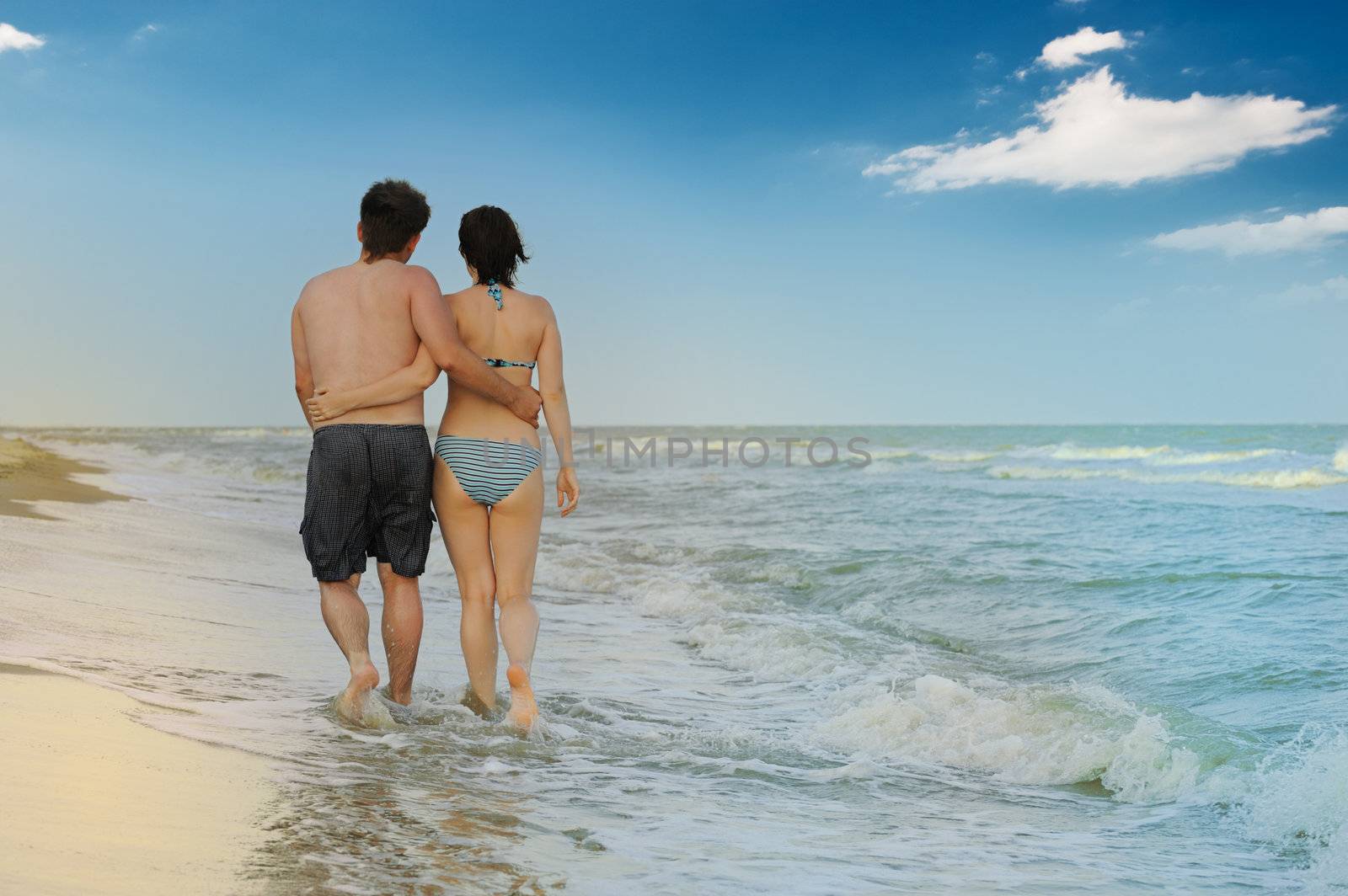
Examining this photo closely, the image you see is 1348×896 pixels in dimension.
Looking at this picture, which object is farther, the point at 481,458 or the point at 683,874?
Answer: the point at 481,458

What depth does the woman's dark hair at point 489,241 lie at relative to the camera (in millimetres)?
3967

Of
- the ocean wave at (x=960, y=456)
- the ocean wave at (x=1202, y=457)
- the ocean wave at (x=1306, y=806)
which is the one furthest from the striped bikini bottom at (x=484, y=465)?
the ocean wave at (x=960, y=456)

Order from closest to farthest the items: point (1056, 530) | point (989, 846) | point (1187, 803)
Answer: point (989, 846) < point (1187, 803) < point (1056, 530)

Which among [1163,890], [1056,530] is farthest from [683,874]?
[1056,530]

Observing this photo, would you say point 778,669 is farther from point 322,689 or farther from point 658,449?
point 658,449

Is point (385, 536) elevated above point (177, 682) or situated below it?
above

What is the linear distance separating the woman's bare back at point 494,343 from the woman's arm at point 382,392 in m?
0.14

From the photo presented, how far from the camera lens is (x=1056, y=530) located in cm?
1161

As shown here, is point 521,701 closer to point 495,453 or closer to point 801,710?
point 495,453

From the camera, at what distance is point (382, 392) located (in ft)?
12.4

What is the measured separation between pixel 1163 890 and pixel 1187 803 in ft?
3.51

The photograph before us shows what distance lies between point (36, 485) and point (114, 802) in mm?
12222

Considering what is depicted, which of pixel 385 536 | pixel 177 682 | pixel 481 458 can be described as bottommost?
pixel 177 682

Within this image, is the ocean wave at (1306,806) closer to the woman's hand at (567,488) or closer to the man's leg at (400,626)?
the woman's hand at (567,488)
